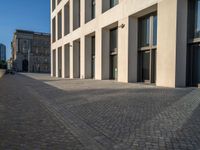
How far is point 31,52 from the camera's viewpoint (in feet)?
288

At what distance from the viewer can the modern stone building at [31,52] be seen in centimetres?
8744

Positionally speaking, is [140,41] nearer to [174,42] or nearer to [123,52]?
[123,52]

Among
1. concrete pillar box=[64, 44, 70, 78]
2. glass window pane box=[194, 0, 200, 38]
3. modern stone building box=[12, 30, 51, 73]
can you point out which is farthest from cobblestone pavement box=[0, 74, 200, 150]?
modern stone building box=[12, 30, 51, 73]

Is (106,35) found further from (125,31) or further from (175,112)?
(175,112)

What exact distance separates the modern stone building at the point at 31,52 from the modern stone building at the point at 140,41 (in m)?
64.0

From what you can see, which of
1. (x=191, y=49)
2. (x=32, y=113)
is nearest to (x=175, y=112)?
(x=32, y=113)

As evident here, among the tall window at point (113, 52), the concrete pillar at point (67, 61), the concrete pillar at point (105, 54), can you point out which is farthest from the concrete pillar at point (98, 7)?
the concrete pillar at point (67, 61)

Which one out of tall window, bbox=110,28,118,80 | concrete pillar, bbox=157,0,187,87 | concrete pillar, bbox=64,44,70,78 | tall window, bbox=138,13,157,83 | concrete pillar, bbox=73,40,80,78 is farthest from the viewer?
concrete pillar, bbox=64,44,70,78

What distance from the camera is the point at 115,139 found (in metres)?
3.94

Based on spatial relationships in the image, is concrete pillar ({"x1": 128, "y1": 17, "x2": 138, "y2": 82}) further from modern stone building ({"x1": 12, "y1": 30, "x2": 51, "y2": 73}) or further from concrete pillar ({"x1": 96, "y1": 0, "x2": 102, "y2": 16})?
modern stone building ({"x1": 12, "y1": 30, "x2": 51, "y2": 73})

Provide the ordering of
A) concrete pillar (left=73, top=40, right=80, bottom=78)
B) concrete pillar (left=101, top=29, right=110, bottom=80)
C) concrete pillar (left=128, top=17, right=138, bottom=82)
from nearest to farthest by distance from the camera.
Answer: concrete pillar (left=128, top=17, right=138, bottom=82) → concrete pillar (left=101, top=29, right=110, bottom=80) → concrete pillar (left=73, top=40, right=80, bottom=78)

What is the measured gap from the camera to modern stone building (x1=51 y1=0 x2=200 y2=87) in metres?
12.0

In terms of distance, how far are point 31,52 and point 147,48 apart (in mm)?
80172

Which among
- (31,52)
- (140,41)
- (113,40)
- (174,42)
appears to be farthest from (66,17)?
(31,52)
